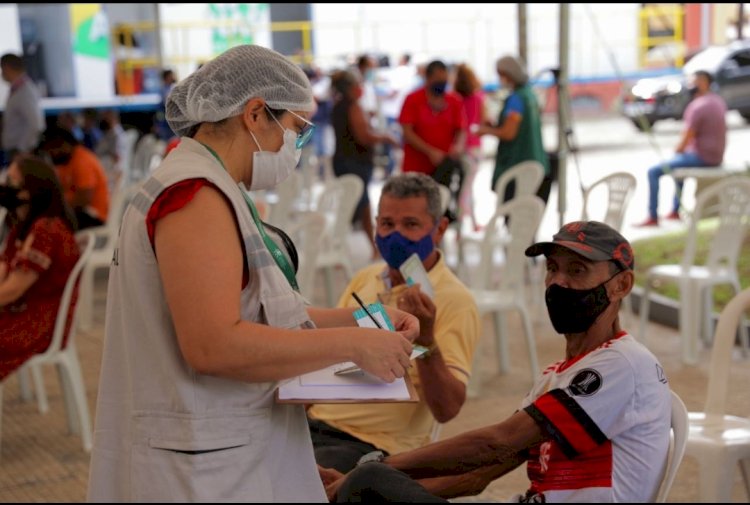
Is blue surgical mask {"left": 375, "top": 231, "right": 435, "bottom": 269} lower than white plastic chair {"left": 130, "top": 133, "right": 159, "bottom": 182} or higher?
higher

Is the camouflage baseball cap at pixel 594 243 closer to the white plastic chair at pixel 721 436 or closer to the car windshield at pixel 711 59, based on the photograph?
the white plastic chair at pixel 721 436

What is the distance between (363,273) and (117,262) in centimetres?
171

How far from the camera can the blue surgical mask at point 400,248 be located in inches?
133

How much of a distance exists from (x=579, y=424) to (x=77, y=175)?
640 cm

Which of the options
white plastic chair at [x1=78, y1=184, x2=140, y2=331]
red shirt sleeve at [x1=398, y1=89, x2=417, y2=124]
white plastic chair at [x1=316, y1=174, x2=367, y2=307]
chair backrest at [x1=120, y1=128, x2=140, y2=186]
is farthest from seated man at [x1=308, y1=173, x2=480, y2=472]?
chair backrest at [x1=120, y1=128, x2=140, y2=186]

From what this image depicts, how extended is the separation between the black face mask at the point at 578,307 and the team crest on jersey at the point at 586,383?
18 cm

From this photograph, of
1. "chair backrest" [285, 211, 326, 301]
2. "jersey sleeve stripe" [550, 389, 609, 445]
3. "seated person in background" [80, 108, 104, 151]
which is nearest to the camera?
"jersey sleeve stripe" [550, 389, 609, 445]

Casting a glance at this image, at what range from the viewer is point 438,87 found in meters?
8.32

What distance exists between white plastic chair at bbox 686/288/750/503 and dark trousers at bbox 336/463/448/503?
1347mm

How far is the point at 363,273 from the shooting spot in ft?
11.7

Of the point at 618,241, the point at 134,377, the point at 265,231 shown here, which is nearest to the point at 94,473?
the point at 134,377

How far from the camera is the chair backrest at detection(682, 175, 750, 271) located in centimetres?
591

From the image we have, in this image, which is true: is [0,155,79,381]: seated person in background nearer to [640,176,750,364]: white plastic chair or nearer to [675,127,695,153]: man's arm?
[640,176,750,364]: white plastic chair

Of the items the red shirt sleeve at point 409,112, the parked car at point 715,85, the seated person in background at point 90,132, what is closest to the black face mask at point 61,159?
the red shirt sleeve at point 409,112
